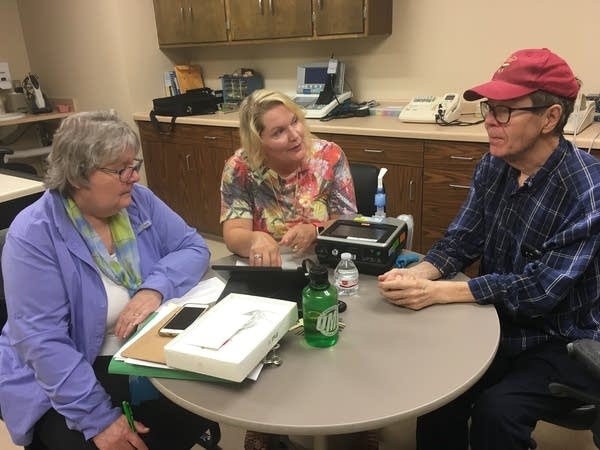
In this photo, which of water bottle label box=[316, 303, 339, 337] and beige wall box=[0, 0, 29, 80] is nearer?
water bottle label box=[316, 303, 339, 337]

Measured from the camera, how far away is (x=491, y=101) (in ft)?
4.41

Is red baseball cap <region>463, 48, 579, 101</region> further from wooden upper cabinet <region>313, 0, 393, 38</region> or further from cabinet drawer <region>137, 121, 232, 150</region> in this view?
cabinet drawer <region>137, 121, 232, 150</region>

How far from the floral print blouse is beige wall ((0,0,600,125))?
1.66 m

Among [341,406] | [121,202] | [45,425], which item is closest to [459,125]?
[121,202]

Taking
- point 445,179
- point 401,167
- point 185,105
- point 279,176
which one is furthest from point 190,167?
point 279,176

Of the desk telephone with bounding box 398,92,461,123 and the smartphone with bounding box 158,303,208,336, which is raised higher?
the desk telephone with bounding box 398,92,461,123

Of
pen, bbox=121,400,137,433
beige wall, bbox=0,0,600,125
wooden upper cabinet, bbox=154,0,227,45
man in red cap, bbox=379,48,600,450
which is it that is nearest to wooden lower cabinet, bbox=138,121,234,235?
beige wall, bbox=0,0,600,125

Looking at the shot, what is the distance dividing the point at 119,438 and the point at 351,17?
2.58 m

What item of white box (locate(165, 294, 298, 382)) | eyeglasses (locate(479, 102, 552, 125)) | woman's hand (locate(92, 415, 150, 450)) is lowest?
woman's hand (locate(92, 415, 150, 450))

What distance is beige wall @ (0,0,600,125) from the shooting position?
9.14ft

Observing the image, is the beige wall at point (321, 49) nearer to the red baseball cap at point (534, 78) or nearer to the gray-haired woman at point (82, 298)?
the red baseball cap at point (534, 78)

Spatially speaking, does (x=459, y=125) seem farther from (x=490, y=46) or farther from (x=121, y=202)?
(x=121, y=202)

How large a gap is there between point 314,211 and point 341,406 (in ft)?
3.11

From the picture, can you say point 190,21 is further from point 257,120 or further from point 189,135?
point 257,120
